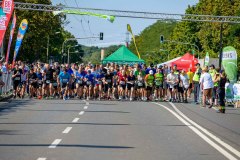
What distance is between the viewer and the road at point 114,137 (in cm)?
1026

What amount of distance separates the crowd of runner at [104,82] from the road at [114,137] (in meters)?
10.3

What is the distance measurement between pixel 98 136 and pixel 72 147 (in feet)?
6.79

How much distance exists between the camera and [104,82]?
3081cm

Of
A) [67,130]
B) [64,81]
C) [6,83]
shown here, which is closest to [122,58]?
[64,81]

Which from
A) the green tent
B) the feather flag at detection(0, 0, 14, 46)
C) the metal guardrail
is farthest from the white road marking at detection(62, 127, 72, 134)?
the green tent

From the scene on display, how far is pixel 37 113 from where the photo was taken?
64.9 ft

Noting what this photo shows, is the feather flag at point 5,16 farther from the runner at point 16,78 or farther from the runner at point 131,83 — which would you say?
the runner at point 131,83

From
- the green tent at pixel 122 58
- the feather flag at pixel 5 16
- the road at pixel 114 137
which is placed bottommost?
the road at pixel 114 137

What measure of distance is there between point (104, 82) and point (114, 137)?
17890 mm

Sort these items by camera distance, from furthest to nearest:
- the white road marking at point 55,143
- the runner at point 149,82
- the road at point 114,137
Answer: the runner at point 149,82
the white road marking at point 55,143
the road at point 114,137

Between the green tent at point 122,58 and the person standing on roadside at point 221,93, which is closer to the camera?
the person standing on roadside at point 221,93

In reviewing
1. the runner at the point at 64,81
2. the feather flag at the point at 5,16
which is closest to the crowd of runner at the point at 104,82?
the runner at the point at 64,81

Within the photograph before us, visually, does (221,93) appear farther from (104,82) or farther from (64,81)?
(64,81)

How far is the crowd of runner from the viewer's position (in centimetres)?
3017
